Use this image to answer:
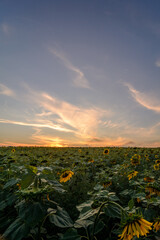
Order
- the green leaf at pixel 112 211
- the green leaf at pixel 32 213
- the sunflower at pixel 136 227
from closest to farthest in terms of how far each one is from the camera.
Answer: the sunflower at pixel 136 227, the green leaf at pixel 32 213, the green leaf at pixel 112 211

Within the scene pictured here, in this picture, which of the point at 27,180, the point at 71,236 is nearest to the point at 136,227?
the point at 71,236

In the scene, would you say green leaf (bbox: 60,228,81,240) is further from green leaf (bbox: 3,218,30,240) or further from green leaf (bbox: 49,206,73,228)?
green leaf (bbox: 3,218,30,240)

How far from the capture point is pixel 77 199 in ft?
12.1

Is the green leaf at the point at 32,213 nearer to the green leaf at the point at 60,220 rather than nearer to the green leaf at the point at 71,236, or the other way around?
the green leaf at the point at 60,220

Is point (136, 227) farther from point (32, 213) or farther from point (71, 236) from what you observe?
point (32, 213)

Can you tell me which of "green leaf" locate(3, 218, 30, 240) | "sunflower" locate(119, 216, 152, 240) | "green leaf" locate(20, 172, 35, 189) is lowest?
"green leaf" locate(3, 218, 30, 240)

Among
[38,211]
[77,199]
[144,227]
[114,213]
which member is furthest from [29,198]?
[77,199]

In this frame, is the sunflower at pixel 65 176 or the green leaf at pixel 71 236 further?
the sunflower at pixel 65 176

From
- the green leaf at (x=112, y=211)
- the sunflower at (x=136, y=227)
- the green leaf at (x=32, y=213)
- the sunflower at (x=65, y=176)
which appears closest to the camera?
the sunflower at (x=136, y=227)

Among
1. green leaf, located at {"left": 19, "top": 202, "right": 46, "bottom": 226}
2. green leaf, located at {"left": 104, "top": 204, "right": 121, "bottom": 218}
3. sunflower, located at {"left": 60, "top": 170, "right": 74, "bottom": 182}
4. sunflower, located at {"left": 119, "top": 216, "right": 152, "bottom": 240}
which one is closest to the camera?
sunflower, located at {"left": 119, "top": 216, "right": 152, "bottom": 240}

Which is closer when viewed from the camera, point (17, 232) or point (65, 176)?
point (17, 232)

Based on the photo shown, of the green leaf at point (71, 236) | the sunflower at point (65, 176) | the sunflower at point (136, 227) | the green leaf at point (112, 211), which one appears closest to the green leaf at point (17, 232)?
the green leaf at point (71, 236)

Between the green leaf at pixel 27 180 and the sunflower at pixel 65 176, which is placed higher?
the green leaf at pixel 27 180

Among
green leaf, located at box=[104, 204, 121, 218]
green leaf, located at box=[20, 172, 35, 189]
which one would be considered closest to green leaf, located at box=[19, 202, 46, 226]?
green leaf, located at box=[20, 172, 35, 189]
